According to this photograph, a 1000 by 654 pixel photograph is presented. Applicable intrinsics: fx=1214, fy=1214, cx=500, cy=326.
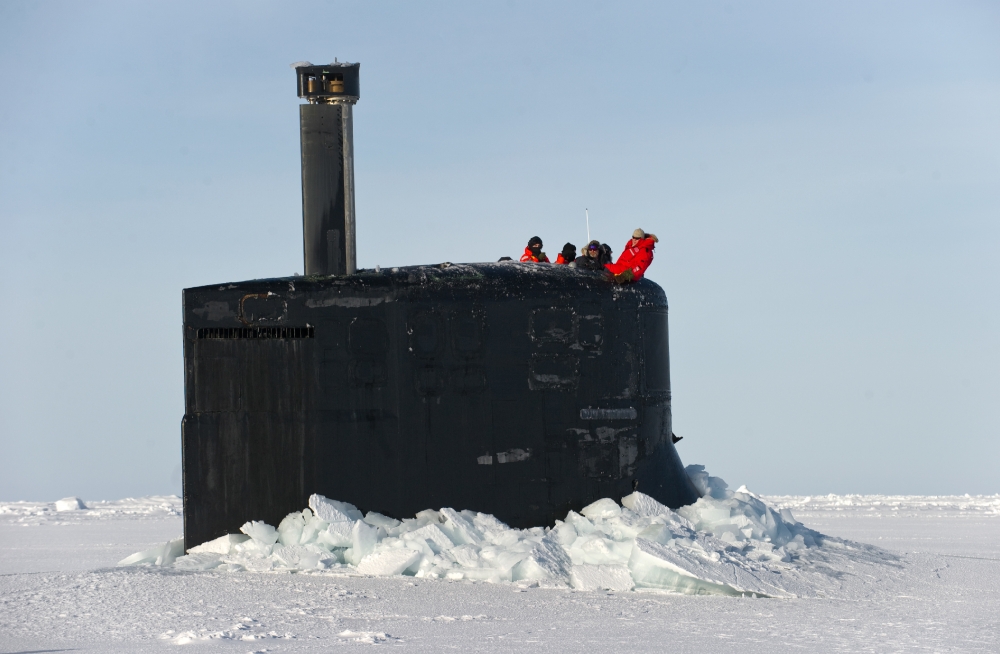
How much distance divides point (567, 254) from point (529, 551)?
11.6 ft

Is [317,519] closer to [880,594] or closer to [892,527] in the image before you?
[880,594]

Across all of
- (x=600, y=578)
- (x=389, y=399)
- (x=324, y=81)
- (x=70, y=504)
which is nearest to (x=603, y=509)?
(x=600, y=578)

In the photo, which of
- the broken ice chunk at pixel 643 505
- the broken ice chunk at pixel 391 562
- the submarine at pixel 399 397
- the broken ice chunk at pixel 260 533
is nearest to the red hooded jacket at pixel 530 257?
the submarine at pixel 399 397

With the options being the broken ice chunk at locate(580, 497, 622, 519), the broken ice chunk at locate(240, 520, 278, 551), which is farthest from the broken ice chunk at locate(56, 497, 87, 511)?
the broken ice chunk at locate(580, 497, 622, 519)

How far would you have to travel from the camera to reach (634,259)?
36.0 feet

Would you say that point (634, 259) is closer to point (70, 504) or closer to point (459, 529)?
point (459, 529)

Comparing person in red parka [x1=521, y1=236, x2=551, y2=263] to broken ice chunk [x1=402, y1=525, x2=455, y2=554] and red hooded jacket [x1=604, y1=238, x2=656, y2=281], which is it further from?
broken ice chunk [x1=402, y1=525, x2=455, y2=554]

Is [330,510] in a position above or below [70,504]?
above

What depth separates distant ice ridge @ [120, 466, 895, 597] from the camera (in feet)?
31.3

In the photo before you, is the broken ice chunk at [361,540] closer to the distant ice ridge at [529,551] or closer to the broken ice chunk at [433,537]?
the distant ice ridge at [529,551]

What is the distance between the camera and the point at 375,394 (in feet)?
33.6

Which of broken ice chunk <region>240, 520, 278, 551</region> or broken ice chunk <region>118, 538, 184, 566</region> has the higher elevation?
broken ice chunk <region>240, 520, 278, 551</region>

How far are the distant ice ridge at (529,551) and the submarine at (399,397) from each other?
19cm

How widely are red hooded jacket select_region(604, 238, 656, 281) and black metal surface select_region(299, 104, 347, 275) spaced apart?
2.62 meters
